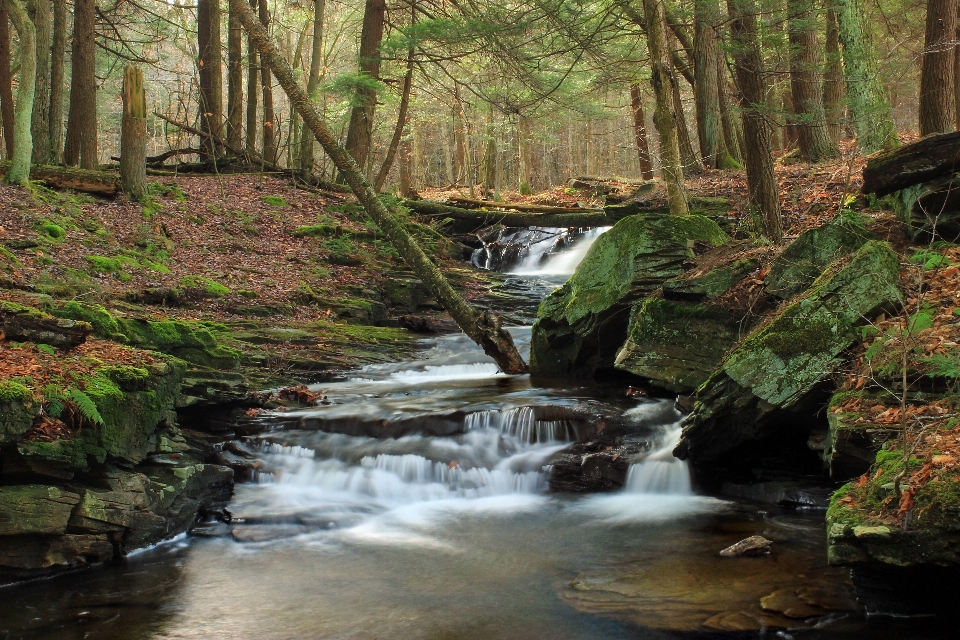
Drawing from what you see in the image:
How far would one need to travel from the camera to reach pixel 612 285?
10.4 m

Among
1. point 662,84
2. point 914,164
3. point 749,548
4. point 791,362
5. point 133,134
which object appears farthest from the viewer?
point 133,134

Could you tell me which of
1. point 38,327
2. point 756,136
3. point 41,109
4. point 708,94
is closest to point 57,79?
point 41,109

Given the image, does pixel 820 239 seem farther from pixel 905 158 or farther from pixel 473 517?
pixel 473 517

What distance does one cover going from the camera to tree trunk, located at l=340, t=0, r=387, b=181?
17342 millimetres

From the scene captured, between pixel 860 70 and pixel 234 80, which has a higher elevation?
pixel 234 80

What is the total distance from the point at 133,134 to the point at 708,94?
13.6m

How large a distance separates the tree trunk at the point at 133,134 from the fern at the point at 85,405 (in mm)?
10431

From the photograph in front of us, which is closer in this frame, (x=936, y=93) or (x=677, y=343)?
(x=677, y=343)

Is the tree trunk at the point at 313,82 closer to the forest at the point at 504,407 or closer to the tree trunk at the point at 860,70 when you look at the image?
the forest at the point at 504,407

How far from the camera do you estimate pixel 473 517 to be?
7.52 m

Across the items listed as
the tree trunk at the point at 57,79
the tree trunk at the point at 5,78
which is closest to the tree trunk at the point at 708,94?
the tree trunk at the point at 57,79

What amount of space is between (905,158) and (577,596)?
18.5ft

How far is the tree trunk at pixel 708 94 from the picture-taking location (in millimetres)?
18328

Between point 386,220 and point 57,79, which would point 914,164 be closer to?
point 386,220
